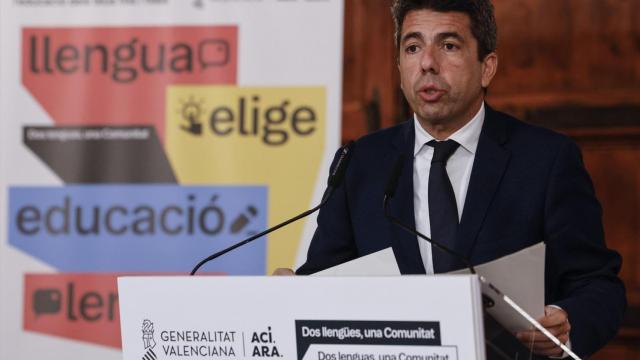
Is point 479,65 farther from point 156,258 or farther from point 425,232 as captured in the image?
point 156,258

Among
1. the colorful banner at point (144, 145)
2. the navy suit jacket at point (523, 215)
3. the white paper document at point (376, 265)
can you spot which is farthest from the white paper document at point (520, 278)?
the colorful banner at point (144, 145)

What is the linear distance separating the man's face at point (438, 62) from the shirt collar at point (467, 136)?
50 millimetres

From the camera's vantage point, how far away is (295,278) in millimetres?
1370

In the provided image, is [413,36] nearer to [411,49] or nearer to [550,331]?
[411,49]

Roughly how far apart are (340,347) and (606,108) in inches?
87.3

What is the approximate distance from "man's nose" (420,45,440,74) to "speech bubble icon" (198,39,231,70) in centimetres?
157

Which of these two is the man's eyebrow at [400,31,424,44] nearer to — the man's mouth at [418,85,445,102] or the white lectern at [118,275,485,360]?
the man's mouth at [418,85,445,102]

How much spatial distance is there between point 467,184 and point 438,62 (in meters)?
0.24

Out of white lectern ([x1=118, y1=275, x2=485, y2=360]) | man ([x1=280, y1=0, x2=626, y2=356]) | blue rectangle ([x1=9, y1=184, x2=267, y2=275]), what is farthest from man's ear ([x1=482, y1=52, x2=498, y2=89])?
blue rectangle ([x1=9, y1=184, x2=267, y2=275])

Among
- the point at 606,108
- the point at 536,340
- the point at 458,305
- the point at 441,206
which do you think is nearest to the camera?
the point at 458,305

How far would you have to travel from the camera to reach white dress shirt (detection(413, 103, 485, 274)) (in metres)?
1.91

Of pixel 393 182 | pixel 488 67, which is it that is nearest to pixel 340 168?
pixel 393 182

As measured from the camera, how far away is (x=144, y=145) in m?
3.39

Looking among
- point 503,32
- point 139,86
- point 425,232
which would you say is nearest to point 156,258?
point 139,86
